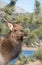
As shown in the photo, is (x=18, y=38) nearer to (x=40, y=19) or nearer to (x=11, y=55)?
(x=11, y=55)

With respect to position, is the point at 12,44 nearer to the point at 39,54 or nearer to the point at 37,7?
the point at 39,54

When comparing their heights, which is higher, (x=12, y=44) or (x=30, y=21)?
(x=30, y=21)

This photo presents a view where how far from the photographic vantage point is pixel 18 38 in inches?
61.6

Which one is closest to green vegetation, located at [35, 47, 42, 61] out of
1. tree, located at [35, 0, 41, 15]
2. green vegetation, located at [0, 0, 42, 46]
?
green vegetation, located at [0, 0, 42, 46]

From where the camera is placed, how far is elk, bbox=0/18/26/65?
5.14 feet

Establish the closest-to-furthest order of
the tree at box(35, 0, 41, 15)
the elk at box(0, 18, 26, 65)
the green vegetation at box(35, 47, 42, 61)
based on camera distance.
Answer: the elk at box(0, 18, 26, 65)
the green vegetation at box(35, 47, 42, 61)
the tree at box(35, 0, 41, 15)

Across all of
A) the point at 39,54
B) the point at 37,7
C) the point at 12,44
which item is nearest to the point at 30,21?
the point at 37,7

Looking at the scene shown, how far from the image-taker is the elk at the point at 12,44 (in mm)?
1567

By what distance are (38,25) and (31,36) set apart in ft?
0.60

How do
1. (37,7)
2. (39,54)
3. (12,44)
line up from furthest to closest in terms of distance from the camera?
1. (37,7)
2. (39,54)
3. (12,44)

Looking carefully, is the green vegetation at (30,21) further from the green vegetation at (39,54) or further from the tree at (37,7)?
the green vegetation at (39,54)

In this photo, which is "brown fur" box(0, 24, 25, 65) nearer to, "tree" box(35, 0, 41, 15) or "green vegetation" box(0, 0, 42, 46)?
"green vegetation" box(0, 0, 42, 46)

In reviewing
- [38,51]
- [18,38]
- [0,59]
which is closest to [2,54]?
[0,59]

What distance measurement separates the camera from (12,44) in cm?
158
